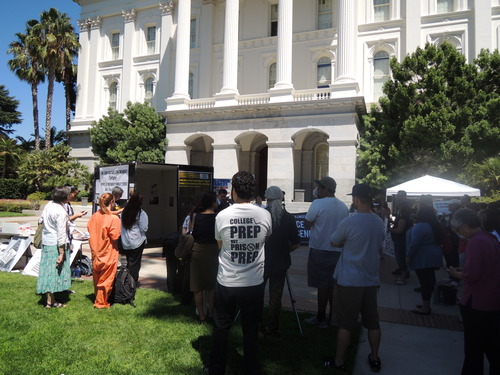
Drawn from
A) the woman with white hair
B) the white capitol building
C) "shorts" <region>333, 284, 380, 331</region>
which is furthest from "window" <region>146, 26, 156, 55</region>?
"shorts" <region>333, 284, 380, 331</region>

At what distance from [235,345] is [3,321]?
3602mm

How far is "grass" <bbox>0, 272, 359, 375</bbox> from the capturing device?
4172mm

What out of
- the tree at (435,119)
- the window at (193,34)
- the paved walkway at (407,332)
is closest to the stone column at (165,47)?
the window at (193,34)

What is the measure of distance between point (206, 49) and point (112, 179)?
802 inches

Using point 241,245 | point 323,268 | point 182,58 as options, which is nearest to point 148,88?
point 182,58

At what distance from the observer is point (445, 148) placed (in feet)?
57.2

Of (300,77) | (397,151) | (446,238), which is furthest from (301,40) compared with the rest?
(446,238)

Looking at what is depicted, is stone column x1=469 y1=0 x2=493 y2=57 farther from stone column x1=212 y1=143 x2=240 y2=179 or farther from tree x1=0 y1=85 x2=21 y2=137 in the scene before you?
tree x1=0 y1=85 x2=21 y2=137

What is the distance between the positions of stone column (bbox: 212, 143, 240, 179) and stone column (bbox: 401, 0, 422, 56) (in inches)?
529

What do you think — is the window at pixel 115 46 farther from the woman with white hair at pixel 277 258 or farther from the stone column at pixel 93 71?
the woman with white hair at pixel 277 258

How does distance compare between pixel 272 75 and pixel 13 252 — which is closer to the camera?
pixel 13 252

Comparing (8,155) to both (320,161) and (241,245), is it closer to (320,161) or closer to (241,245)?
(320,161)

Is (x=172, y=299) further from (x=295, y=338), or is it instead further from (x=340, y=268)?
(x=340, y=268)

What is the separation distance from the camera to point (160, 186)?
14633mm
